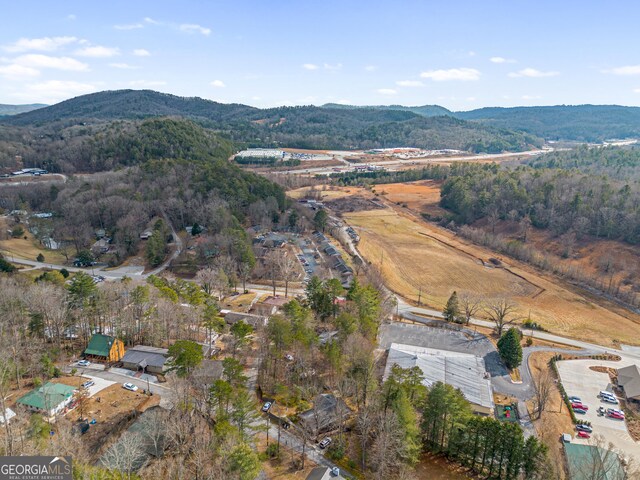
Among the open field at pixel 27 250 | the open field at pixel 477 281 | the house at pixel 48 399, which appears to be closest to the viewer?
the house at pixel 48 399

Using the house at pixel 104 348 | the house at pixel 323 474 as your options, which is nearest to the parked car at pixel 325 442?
the house at pixel 323 474

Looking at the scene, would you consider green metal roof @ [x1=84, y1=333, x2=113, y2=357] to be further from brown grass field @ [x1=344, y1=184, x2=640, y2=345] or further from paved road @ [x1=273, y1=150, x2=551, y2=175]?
paved road @ [x1=273, y1=150, x2=551, y2=175]

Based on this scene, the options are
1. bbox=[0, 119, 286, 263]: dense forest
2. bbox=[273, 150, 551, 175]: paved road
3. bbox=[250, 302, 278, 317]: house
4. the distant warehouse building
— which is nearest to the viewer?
the distant warehouse building

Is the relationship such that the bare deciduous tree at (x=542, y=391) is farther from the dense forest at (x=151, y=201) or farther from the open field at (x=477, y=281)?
Result: the dense forest at (x=151, y=201)

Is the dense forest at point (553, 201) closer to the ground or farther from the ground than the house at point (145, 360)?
farther from the ground

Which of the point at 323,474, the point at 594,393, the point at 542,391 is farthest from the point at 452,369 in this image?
the point at 323,474

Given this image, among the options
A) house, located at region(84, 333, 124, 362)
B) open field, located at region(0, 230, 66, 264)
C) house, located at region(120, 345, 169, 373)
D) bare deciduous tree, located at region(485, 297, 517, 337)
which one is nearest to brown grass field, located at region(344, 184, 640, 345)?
bare deciduous tree, located at region(485, 297, 517, 337)

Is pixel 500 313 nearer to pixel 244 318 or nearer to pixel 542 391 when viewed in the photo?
pixel 542 391
